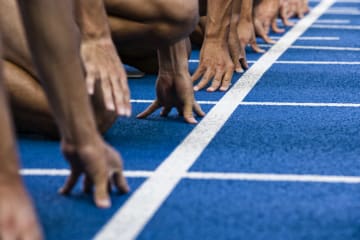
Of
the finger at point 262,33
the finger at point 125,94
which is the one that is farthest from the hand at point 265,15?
the finger at point 125,94

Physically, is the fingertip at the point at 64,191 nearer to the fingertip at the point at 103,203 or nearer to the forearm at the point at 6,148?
the fingertip at the point at 103,203

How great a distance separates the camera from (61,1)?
8.86ft

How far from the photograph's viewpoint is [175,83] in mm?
4062

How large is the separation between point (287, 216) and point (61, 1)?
0.82 m

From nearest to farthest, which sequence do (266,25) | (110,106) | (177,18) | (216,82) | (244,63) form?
(110,106) → (177,18) → (216,82) → (244,63) → (266,25)

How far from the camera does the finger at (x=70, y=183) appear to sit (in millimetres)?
2879

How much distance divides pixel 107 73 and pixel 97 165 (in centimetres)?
46

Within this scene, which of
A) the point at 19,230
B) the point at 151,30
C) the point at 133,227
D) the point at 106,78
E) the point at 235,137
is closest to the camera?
the point at 19,230

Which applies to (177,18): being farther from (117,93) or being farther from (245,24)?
(245,24)

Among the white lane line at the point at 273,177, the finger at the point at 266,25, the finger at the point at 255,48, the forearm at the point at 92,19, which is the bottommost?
the finger at the point at 266,25

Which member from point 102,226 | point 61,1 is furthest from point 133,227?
point 61,1

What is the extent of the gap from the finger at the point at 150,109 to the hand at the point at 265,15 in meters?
3.56

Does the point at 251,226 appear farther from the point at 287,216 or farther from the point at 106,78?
the point at 106,78

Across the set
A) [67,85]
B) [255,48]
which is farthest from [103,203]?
[255,48]
